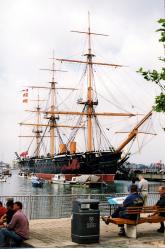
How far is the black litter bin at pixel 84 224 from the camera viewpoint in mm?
10375

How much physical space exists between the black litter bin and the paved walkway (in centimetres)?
17

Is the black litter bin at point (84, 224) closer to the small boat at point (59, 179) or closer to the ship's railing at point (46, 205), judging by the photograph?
the ship's railing at point (46, 205)

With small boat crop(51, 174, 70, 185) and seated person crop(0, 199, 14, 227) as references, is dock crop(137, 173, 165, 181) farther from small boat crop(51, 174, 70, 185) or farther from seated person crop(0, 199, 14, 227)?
seated person crop(0, 199, 14, 227)

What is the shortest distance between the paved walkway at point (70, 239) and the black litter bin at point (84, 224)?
0.55 ft

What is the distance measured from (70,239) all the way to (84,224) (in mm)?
712

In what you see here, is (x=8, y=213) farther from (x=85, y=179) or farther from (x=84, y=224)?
(x=85, y=179)

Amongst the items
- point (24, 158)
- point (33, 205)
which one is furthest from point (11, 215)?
point (24, 158)

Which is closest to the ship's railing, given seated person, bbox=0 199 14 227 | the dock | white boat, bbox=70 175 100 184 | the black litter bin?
seated person, bbox=0 199 14 227

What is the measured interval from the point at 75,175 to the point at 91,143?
6.93 meters

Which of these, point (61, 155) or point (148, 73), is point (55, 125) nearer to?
point (61, 155)

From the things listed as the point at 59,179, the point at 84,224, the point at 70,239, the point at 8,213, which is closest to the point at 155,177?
the point at 59,179

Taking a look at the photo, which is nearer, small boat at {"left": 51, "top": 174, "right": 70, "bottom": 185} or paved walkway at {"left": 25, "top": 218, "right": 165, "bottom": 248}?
paved walkway at {"left": 25, "top": 218, "right": 165, "bottom": 248}

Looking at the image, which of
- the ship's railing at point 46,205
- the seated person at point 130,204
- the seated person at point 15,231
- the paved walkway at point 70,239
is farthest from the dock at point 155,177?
the seated person at point 15,231

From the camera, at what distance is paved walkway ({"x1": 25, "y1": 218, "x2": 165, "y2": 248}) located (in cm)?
1026
